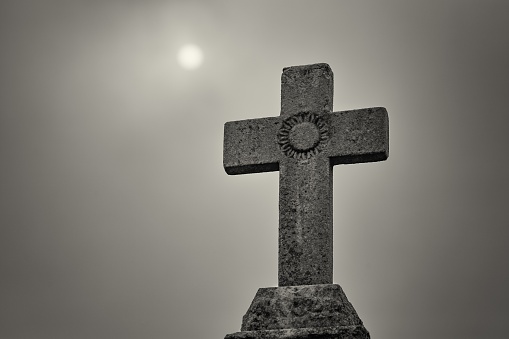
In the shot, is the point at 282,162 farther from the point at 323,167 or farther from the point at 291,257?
the point at 291,257

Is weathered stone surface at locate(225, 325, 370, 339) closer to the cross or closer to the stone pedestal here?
the stone pedestal

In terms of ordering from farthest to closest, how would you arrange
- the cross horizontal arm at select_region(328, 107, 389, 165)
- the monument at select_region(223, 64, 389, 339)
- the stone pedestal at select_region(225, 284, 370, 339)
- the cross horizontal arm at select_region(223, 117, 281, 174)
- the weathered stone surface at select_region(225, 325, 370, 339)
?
1. the cross horizontal arm at select_region(223, 117, 281, 174)
2. the cross horizontal arm at select_region(328, 107, 389, 165)
3. the monument at select_region(223, 64, 389, 339)
4. the stone pedestal at select_region(225, 284, 370, 339)
5. the weathered stone surface at select_region(225, 325, 370, 339)

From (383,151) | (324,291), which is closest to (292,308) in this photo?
(324,291)

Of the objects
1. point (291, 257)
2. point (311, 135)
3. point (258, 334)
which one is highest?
point (311, 135)

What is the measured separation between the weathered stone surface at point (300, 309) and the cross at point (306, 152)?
205 mm

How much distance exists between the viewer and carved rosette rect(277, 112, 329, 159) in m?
7.60

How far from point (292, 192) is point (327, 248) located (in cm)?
58

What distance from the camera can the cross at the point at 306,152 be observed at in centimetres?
724

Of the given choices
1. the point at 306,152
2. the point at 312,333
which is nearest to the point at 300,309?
the point at 312,333

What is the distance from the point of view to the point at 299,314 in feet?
22.4

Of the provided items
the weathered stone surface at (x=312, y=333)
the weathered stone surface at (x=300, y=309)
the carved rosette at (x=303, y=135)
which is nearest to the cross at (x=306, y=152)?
the carved rosette at (x=303, y=135)

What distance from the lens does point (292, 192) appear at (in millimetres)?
7504

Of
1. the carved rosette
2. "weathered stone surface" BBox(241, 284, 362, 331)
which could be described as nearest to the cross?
the carved rosette

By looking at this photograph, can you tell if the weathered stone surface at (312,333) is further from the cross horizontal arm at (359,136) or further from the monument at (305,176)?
the cross horizontal arm at (359,136)
